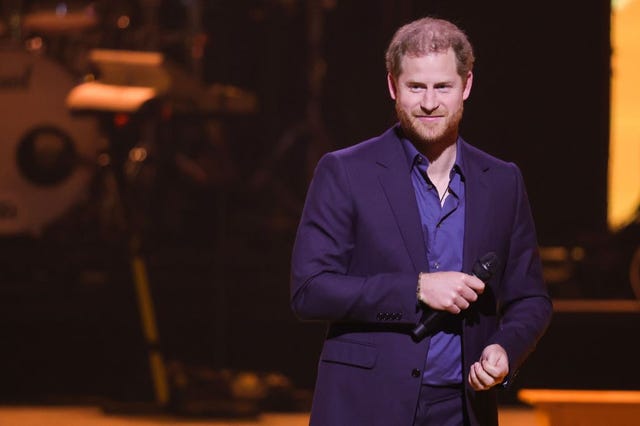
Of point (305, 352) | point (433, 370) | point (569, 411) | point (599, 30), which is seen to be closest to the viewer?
point (433, 370)

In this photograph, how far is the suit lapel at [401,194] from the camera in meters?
2.48

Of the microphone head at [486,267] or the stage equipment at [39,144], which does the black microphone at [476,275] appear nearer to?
the microphone head at [486,267]

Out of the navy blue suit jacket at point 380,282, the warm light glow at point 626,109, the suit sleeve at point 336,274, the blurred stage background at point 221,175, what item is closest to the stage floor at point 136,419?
the blurred stage background at point 221,175

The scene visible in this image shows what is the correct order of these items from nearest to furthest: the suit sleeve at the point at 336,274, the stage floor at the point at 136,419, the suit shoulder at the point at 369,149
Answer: the suit sleeve at the point at 336,274
the suit shoulder at the point at 369,149
the stage floor at the point at 136,419

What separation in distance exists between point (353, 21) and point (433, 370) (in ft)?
19.4

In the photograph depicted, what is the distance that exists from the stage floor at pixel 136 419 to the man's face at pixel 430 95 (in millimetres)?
3864

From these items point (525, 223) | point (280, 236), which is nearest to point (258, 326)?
point (280, 236)

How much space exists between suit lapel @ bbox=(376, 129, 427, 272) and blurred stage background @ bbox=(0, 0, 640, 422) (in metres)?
1.81

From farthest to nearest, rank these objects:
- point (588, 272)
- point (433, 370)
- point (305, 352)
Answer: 1. point (588, 272)
2. point (305, 352)
3. point (433, 370)

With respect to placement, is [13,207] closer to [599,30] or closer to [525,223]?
[599,30]

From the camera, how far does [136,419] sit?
20.5 ft

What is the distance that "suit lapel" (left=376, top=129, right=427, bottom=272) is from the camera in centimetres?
248

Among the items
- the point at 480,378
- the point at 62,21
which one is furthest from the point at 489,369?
the point at 62,21

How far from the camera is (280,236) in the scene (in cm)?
766
